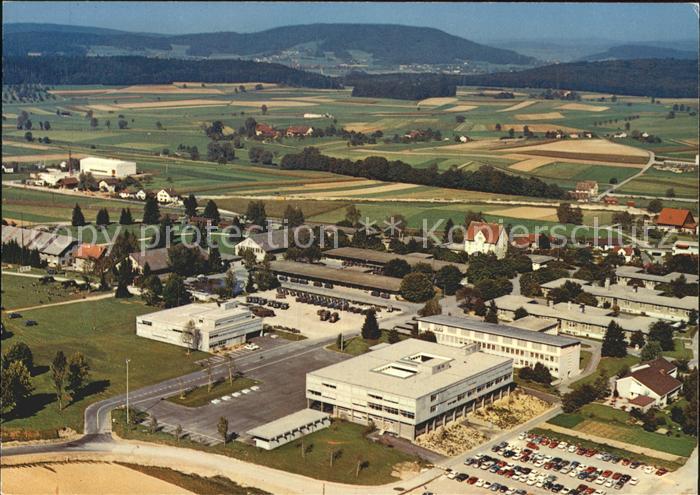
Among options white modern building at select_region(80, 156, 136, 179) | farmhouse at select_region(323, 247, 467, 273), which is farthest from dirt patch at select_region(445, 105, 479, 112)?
farmhouse at select_region(323, 247, 467, 273)

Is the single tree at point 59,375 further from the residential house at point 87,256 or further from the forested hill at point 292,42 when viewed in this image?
the forested hill at point 292,42

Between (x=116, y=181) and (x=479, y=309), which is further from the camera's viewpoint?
(x=116, y=181)

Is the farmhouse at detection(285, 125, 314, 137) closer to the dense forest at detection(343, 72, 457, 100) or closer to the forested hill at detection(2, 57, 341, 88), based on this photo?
the dense forest at detection(343, 72, 457, 100)

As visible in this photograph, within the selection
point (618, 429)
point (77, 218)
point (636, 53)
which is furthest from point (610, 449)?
point (636, 53)

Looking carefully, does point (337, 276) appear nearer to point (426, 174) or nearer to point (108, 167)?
point (426, 174)

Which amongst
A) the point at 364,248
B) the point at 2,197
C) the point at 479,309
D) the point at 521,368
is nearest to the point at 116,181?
the point at 2,197

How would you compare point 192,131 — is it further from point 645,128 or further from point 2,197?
point 645,128

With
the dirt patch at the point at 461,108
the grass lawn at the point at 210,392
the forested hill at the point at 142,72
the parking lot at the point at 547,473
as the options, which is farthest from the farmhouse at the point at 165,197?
the forested hill at the point at 142,72

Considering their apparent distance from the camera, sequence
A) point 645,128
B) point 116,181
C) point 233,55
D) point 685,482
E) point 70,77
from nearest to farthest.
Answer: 1. point 685,482
2. point 116,181
3. point 645,128
4. point 70,77
5. point 233,55
